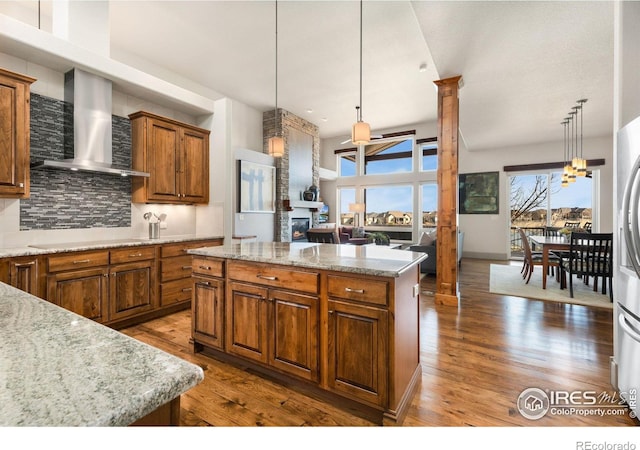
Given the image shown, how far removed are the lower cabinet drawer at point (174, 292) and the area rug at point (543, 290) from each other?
4393mm

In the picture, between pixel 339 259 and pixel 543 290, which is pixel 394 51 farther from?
pixel 543 290

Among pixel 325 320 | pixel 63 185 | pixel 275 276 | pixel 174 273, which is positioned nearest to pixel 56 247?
pixel 63 185

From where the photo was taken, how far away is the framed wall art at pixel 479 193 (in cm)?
827

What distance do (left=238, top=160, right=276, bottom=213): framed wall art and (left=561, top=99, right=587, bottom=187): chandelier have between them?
18.7 ft

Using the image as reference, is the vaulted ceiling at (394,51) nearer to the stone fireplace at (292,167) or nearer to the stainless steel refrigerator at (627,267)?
the stone fireplace at (292,167)

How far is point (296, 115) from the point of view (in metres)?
7.67

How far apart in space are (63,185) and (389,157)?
822 cm

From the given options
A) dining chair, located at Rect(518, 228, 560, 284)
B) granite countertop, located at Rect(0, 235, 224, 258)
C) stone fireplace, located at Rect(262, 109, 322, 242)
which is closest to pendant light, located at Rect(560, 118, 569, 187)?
dining chair, located at Rect(518, 228, 560, 284)

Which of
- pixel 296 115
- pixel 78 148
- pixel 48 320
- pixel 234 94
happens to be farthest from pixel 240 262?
pixel 296 115

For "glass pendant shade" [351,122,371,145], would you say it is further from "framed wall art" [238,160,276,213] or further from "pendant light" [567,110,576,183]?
"pendant light" [567,110,576,183]

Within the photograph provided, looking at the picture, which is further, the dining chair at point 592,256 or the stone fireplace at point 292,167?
the stone fireplace at point 292,167

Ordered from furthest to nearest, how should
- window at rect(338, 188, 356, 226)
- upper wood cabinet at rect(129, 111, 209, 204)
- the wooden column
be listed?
window at rect(338, 188, 356, 226) < the wooden column < upper wood cabinet at rect(129, 111, 209, 204)

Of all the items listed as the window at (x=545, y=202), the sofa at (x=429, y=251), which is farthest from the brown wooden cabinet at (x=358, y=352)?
the window at (x=545, y=202)

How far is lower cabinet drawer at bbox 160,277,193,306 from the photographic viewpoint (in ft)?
11.8
